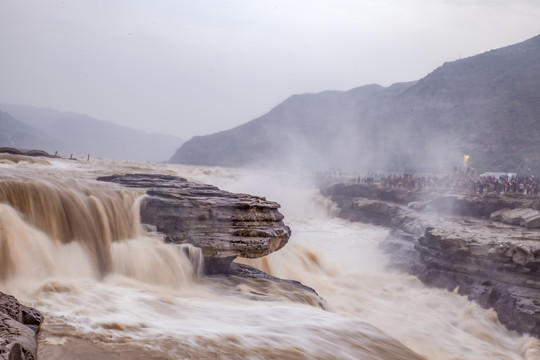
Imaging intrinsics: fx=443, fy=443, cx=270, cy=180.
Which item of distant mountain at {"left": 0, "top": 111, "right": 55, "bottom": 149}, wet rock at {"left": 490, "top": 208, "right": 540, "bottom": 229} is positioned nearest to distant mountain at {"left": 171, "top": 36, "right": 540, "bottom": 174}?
wet rock at {"left": 490, "top": 208, "right": 540, "bottom": 229}

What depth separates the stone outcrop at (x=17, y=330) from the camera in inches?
139

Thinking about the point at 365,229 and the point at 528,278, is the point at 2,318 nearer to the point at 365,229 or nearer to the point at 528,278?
the point at 528,278

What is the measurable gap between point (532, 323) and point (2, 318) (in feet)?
35.4

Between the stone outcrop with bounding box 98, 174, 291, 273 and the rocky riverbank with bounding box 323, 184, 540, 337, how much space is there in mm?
6183

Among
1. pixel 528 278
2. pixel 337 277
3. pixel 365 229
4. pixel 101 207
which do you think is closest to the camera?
pixel 101 207

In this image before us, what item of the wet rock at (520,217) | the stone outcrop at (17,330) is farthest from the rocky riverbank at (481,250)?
the stone outcrop at (17,330)

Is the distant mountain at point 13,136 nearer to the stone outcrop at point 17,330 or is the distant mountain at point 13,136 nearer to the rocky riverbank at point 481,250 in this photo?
the rocky riverbank at point 481,250

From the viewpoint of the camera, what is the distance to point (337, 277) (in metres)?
13.9

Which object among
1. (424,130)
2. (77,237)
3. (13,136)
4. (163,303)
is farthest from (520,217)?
(13,136)

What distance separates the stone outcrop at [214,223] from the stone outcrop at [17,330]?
14.2 feet

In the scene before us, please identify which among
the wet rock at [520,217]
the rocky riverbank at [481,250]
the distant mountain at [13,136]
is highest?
the distant mountain at [13,136]

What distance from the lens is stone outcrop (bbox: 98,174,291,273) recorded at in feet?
30.0

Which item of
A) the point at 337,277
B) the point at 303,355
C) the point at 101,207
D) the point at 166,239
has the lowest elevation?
the point at 337,277

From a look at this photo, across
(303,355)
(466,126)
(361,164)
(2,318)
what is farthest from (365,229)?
(361,164)
